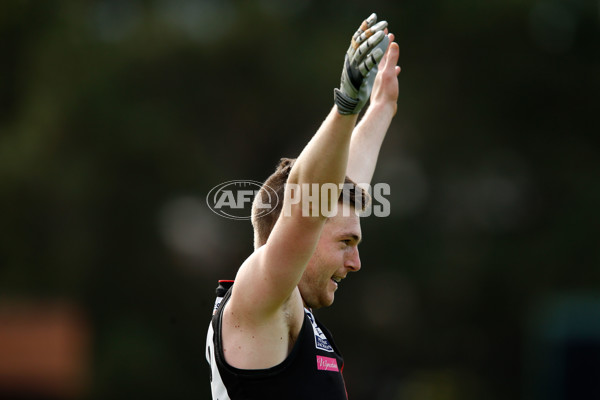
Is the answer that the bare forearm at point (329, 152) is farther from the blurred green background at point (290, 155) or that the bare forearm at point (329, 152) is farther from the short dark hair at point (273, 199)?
the blurred green background at point (290, 155)

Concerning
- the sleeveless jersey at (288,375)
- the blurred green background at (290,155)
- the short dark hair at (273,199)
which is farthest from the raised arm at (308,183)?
the blurred green background at (290,155)

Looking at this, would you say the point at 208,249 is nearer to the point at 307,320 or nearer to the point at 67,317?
the point at 67,317

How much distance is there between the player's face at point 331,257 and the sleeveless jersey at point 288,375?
0.47ft

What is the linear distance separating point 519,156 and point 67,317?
11.2 meters

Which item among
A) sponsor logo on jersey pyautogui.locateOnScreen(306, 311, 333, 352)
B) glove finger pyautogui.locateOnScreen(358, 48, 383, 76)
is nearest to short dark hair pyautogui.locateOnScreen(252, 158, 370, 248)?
sponsor logo on jersey pyautogui.locateOnScreen(306, 311, 333, 352)

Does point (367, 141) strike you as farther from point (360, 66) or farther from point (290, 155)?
point (290, 155)

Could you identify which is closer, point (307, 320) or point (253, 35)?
point (307, 320)

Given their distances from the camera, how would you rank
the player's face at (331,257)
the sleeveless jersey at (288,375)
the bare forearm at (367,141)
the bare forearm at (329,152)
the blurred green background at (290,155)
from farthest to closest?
the blurred green background at (290,155)
the bare forearm at (367,141)
the player's face at (331,257)
the sleeveless jersey at (288,375)
the bare forearm at (329,152)

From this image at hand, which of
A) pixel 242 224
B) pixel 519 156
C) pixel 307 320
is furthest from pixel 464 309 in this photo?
pixel 307 320

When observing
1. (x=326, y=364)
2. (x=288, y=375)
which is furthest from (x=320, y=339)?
(x=288, y=375)

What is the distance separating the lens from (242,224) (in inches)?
792

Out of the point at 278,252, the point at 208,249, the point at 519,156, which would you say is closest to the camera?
the point at 278,252

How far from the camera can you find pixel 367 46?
3.23 metres

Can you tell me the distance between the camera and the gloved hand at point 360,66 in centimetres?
323
